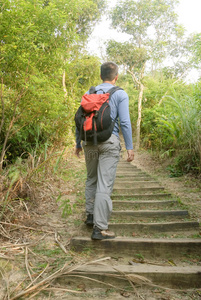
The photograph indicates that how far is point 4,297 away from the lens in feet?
5.45

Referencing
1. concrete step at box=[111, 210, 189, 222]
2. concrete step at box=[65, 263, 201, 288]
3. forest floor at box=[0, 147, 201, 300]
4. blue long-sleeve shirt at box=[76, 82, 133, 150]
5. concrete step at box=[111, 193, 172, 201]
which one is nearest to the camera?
forest floor at box=[0, 147, 201, 300]

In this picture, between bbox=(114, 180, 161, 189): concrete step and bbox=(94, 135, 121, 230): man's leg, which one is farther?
bbox=(114, 180, 161, 189): concrete step

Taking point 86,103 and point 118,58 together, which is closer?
point 86,103

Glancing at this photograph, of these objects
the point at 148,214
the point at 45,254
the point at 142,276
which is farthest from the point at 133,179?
the point at 142,276

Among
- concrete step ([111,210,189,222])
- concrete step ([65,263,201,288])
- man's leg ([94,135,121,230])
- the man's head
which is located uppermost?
the man's head

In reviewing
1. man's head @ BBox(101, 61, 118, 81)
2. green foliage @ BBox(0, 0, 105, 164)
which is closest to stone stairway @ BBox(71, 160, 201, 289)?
man's head @ BBox(101, 61, 118, 81)

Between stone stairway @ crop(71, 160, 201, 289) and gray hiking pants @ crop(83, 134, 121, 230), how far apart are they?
0.26 meters

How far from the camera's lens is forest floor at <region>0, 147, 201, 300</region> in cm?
176

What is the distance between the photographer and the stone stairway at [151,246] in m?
1.90

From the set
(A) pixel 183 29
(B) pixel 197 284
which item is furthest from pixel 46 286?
(A) pixel 183 29

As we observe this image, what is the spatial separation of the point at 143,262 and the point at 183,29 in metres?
15.1

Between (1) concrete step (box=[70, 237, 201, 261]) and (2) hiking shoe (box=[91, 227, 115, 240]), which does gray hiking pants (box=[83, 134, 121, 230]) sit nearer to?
(2) hiking shoe (box=[91, 227, 115, 240])

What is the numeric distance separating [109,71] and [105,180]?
1.08 metres

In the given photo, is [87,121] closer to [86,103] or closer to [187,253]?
[86,103]
